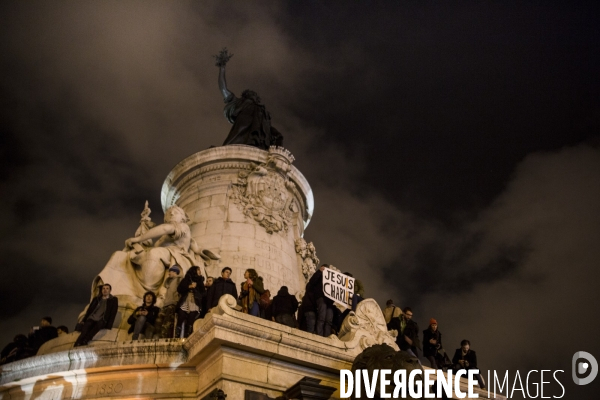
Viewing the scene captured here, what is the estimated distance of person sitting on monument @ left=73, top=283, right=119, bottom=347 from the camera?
9.53m

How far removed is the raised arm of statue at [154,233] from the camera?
12.9 metres

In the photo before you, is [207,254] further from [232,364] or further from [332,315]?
[232,364]

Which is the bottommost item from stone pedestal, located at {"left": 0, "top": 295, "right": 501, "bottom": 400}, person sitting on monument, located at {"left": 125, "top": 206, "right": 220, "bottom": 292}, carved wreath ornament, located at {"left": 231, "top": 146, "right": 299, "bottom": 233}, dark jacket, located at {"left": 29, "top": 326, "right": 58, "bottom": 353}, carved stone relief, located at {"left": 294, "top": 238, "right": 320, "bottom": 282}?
stone pedestal, located at {"left": 0, "top": 295, "right": 501, "bottom": 400}

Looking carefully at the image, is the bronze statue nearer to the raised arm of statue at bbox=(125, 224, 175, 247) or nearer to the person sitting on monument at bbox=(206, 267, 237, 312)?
the raised arm of statue at bbox=(125, 224, 175, 247)

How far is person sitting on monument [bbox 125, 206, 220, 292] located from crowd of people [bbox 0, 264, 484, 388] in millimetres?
651

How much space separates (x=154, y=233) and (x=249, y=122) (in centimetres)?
921

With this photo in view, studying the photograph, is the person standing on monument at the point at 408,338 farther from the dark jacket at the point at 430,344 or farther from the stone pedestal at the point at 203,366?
the stone pedestal at the point at 203,366

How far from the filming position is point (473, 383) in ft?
34.4

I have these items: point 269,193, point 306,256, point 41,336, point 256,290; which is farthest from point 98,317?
point 306,256

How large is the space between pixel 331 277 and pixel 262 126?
11998 millimetres

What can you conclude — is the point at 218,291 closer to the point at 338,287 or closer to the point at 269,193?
the point at 338,287

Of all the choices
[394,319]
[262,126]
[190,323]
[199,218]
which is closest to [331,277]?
[394,319]

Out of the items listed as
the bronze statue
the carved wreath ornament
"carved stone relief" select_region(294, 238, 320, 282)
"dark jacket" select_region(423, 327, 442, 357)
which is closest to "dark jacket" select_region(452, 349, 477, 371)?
"dark jacket" select_region(423, 327, 442, 357)

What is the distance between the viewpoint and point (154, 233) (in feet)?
42.7
